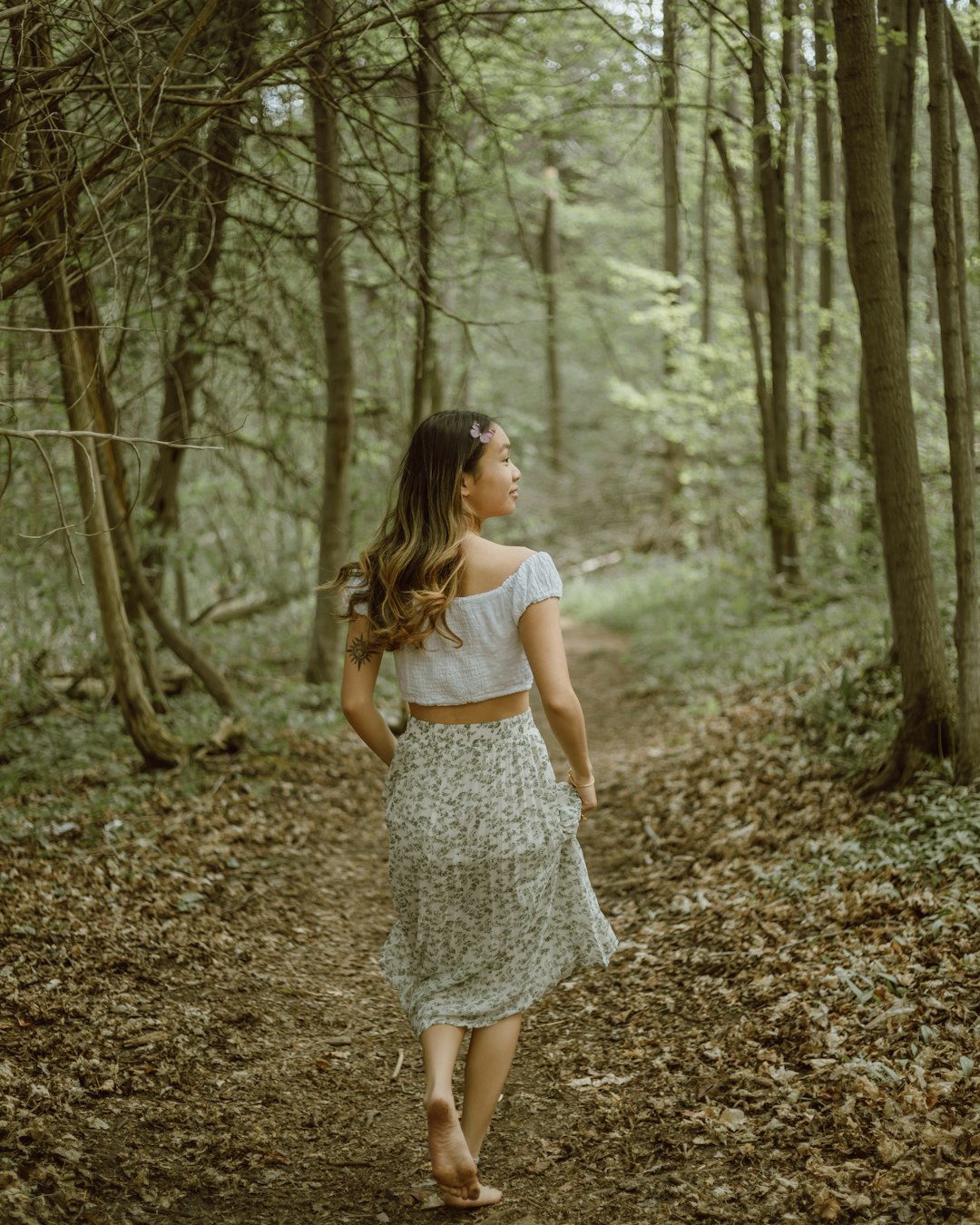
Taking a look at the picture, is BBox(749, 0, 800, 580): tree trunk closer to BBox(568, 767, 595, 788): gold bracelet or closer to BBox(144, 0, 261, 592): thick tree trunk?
BBox(144, 0, 261, 592): thick tree trunk

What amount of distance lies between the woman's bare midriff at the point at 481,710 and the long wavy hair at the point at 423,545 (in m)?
0.21

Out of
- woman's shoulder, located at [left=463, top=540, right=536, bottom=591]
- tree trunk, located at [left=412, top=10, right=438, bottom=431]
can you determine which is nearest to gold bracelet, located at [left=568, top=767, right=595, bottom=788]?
woman's shoulder, located at [left=463, top=540, right=536, bottom=591]

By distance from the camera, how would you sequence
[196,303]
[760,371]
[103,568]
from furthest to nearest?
[760,371] → [196,303] → [103,568]

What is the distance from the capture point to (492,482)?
3.22 meters

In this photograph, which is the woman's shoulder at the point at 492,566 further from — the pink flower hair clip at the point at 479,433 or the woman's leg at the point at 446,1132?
the woman's leg at the point at 446,1132

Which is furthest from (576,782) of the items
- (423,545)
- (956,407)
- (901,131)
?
(901,131)

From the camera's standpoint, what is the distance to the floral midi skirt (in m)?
3.15

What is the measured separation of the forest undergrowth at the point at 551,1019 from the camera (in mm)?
3119

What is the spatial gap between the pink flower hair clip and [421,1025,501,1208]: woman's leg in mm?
1792

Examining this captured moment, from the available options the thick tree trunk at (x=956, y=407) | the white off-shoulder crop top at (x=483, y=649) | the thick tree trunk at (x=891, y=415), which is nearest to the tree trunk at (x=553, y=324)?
the thick tree trunk at (x=891, y=415)

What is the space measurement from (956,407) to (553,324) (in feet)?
66.3

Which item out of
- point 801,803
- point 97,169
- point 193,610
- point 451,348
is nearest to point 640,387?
point 451,348

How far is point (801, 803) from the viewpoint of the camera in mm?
6121

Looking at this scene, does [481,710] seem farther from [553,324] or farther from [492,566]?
[553,324]
